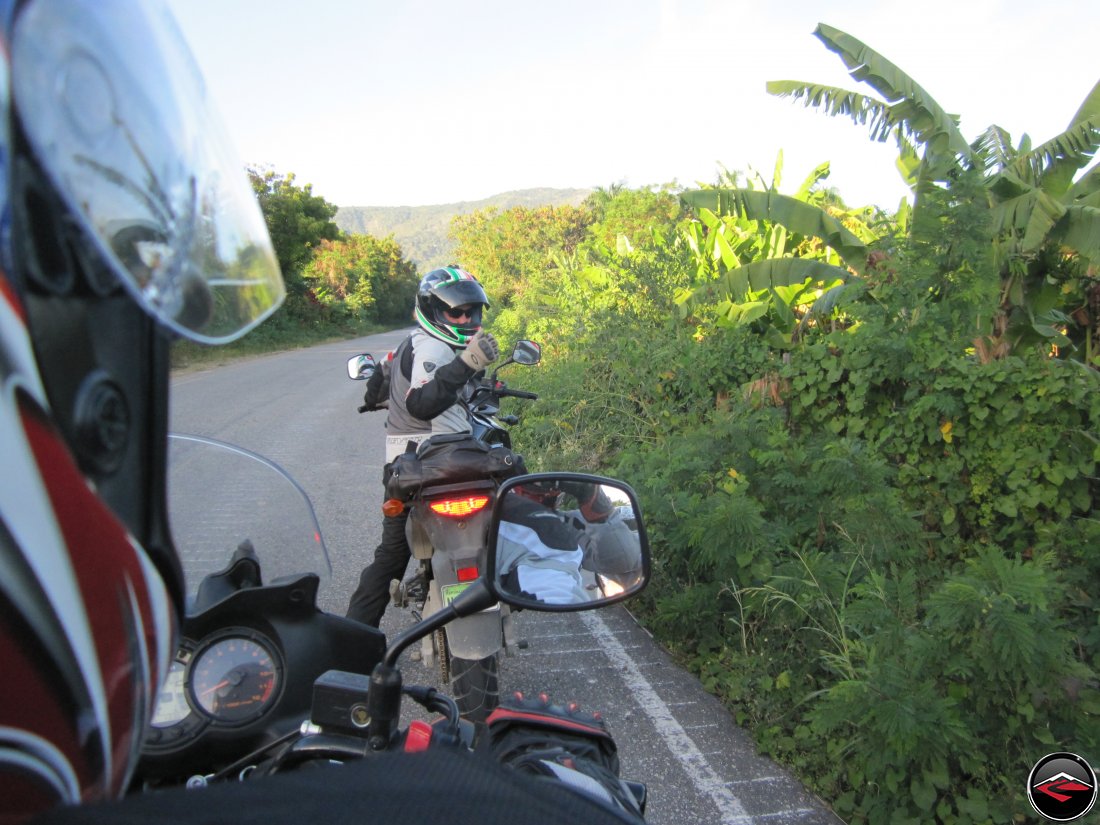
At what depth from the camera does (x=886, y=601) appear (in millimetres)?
3678

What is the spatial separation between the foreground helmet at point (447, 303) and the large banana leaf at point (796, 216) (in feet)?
A: 14.7

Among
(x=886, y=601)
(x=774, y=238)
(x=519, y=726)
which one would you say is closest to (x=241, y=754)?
(x=519, y=726)

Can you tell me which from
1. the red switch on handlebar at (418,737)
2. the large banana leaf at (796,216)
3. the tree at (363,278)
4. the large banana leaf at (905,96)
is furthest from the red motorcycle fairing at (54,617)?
the tree at (363,278)

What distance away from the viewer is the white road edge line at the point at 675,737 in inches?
121

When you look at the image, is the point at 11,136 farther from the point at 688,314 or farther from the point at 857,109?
the point at 688,314

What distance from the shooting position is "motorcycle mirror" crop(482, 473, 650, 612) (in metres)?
1.69

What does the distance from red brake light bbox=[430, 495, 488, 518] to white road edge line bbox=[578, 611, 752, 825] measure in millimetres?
1295

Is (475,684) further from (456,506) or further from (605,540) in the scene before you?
(605,540)

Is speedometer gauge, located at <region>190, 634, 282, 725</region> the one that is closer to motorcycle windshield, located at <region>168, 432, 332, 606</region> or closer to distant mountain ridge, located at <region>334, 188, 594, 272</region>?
motorcycle windshield, located at <region>168, 432, 332, 606</region>

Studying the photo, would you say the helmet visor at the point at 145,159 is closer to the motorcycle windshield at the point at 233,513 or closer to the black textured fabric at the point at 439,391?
the motorcycle windshield at the point at 233,513

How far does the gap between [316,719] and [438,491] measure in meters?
1.85

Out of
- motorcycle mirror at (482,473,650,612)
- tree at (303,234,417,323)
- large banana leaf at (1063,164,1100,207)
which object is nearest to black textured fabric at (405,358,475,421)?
motorcycle mirror at (482,473,650,612)

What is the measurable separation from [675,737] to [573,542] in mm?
2101

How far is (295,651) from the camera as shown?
1625mm
